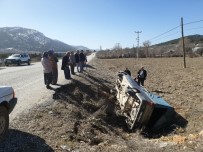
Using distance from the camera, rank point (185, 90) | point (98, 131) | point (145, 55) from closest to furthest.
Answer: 1. point (98, 131)
2. point (185, 90)
3. point (145, 55)

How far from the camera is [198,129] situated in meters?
11.7

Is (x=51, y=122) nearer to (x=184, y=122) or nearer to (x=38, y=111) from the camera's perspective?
(x=38, y=111)

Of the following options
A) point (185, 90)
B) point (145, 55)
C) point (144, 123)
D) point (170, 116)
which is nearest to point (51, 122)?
point (144, 123)

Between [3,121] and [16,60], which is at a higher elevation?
[16,60]

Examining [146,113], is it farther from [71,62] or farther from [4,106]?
[71,62]

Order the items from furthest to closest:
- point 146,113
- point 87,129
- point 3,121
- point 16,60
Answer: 1. point 16,60
2. point 146,113
3. point 87,129
4. point 3,121

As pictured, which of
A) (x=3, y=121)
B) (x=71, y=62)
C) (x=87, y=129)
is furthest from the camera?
(x=71, y=62)

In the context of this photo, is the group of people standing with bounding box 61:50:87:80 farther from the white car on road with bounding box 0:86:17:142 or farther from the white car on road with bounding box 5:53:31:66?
the white car on road with bounding box 5:53:31:66

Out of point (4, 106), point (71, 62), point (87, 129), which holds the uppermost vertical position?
point (71, 62)

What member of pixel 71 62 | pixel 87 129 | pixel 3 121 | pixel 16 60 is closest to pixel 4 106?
pixel 3 121

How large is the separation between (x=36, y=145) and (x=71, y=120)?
3225mm

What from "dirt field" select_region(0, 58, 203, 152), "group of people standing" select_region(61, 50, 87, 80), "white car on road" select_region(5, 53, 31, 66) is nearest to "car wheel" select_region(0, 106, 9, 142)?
"dirt field" select_region(0, 58, 203, 152)

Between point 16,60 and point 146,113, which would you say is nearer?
point 146,113

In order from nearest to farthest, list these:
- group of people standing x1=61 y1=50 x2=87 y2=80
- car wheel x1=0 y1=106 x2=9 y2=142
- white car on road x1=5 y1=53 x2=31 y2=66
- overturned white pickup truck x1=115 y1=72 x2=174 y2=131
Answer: car wheel x1=0 y1=106 x2=9 y2=142, overturned white pickup truck x1=115 y1=72 x2=174 y2=131, group of people standing x1=61 y1=50 x2=87 y2=80, white car on road x1=5 y1=53 x2=31 y2=66
